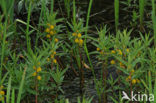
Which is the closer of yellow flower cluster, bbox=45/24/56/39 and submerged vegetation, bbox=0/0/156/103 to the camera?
submerged vegetation, bbox=0/0/156/103

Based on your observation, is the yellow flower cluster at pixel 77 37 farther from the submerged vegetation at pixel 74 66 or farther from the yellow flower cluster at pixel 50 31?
the yellow flower cluster at pixel 50 31

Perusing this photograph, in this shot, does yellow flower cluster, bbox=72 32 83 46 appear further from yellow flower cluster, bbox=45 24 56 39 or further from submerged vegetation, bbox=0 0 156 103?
yellow flower cluster, bbox=45 24 56 39

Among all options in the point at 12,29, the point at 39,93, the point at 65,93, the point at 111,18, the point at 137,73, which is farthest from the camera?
the point at 111,18

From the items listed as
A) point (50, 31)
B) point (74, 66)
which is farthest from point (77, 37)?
point (74, 66)

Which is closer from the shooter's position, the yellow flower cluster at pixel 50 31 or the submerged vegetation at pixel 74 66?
the submerged vegetation at pixel 74 66

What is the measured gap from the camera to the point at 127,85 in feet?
8.41

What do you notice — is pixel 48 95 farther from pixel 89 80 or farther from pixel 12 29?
pixel 12 29

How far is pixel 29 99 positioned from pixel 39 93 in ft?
0.53

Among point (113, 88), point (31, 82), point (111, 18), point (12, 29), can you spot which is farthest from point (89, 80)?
point (111, 18)

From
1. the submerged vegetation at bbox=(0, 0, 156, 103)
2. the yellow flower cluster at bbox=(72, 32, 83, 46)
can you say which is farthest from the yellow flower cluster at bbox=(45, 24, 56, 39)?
the yellow flower cluster at bbox=(72, 32, 83, 46)

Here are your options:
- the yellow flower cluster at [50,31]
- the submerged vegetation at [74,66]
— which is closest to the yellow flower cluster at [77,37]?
the submerged vegetation at [74,66]

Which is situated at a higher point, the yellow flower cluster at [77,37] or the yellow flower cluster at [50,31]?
the yellow flower cluster at [50,31]

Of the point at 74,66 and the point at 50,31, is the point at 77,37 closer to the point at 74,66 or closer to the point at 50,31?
the point at 50,31

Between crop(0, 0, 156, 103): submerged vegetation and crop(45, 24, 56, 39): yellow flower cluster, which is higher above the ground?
crop(45, 24, 56, 39): yellow flower cluster
